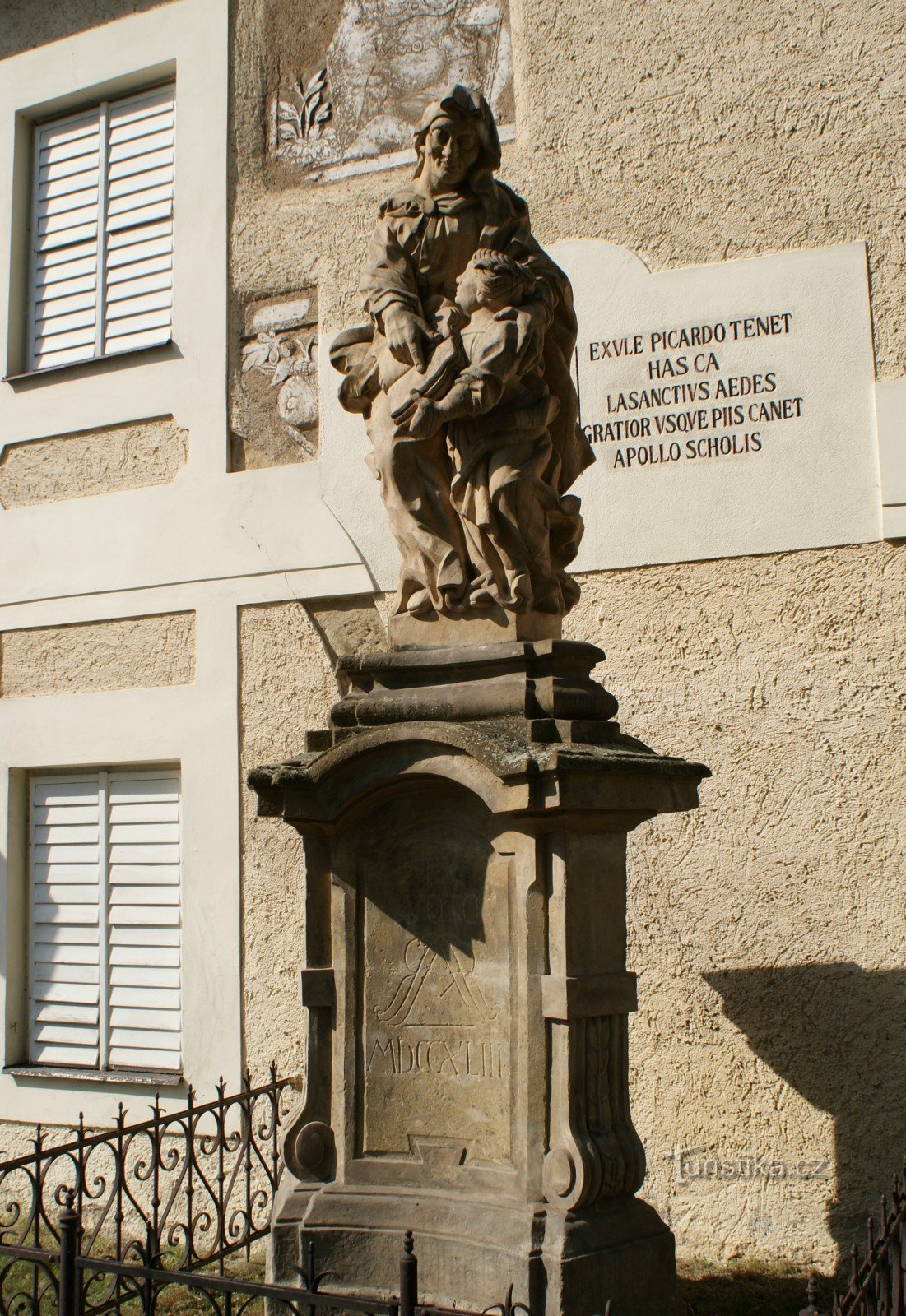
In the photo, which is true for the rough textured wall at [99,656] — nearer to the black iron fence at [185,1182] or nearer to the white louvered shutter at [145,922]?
the white louvered shutter at [145,922]

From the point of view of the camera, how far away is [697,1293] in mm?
5012

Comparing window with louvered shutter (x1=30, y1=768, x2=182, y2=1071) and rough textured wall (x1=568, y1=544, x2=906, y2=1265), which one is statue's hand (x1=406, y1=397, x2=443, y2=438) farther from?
window with louvered shutter (x1=30, y1=768, x2=182, y2=1071)

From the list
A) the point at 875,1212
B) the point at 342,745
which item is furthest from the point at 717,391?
the point at 875,1212

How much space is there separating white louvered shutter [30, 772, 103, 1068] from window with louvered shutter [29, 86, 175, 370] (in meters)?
2.53

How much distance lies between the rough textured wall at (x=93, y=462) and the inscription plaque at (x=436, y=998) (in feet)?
12.2

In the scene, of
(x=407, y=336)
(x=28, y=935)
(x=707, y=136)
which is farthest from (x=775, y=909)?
(x=28, y=935)

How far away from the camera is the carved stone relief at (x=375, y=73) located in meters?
6.92

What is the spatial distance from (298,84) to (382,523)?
256 centimetres

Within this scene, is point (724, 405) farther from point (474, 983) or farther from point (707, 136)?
point (474, 983)

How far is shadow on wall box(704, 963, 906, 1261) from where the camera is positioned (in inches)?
211

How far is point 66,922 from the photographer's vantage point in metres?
7.29

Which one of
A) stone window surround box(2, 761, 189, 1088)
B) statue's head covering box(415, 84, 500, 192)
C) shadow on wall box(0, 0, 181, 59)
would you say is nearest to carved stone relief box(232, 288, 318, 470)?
stone window surround box(2, 761, 189, 1088)

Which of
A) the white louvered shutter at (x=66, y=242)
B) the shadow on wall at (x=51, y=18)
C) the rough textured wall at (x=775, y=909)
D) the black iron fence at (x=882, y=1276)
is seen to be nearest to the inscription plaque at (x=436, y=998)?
the black iron fence at (x=882, y=1276)

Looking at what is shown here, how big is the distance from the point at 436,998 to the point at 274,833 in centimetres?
265
